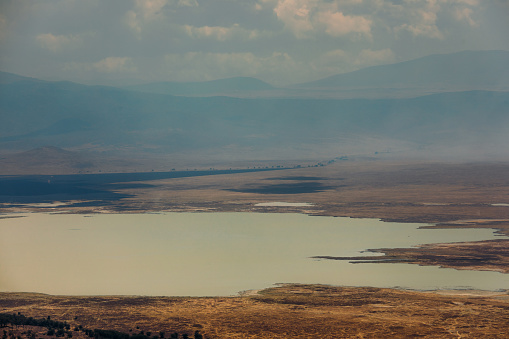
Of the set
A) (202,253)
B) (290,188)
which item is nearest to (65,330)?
(202,253)

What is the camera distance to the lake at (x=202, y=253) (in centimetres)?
4175

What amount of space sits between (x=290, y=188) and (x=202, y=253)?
181 feet

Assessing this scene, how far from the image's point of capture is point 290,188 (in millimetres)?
106688

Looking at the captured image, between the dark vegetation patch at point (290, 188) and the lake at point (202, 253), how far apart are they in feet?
86.3

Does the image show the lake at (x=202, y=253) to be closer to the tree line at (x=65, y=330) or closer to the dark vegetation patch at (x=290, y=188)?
the tree line at (x=65, y=330)

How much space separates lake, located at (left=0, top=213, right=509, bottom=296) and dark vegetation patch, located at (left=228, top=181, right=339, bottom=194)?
26.3 meters

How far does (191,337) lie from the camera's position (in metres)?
30.7

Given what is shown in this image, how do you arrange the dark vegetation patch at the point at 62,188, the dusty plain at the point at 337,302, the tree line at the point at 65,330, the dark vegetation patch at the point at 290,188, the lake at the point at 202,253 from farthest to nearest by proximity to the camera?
the dark vegetation patch at the point at 290,188 < the dark vegetation patch at the point at 62,188 < the lake at the point at 202,253 < the dusty plain at the point at 337,302 < the tree line at the point at 65,330

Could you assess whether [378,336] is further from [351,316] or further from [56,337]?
[56,337]

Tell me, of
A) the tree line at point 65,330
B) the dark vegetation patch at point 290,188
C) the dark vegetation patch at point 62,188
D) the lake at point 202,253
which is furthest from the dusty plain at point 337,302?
the dark vegetation patch at point 290,188

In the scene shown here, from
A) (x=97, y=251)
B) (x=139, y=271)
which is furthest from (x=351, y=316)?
(x=97, y=251)

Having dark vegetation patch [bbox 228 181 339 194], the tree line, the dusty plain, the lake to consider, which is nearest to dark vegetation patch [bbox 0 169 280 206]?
the dusty plain

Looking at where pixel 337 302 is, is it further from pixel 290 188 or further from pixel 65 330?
pixel 290 188

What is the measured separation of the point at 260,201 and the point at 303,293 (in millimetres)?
49972
